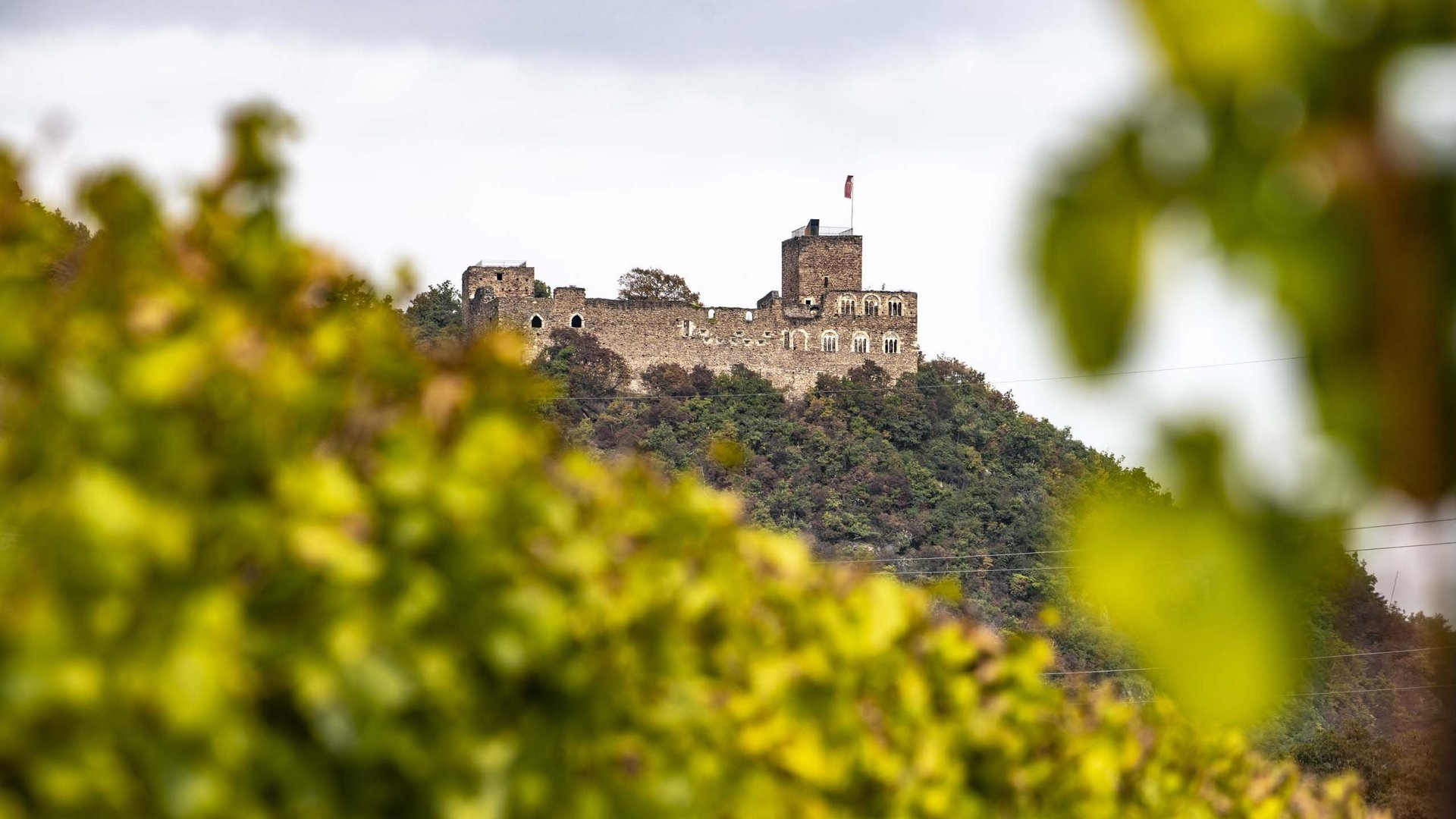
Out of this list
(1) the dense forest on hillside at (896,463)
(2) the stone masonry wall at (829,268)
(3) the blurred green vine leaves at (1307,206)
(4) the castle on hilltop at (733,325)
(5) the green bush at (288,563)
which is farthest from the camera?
(2) the stone masonry wall at (829,268)

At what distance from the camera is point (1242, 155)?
536 mm

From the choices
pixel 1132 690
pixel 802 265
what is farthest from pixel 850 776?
pixel 802 265

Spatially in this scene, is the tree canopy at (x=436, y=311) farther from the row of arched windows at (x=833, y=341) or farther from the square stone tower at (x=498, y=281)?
the row of arched windows at (x=833, y=341)

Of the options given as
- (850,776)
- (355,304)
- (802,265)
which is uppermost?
(802,265)

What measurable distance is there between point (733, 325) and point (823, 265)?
3.98 metres

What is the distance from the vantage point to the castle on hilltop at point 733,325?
133 ft

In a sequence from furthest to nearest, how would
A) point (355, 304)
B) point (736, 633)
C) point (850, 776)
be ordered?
point (355, 304) < point (850, 776) < point (736, 633)

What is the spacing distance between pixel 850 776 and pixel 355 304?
1069 cm

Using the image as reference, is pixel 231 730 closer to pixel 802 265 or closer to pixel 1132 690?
pixel 1132 690

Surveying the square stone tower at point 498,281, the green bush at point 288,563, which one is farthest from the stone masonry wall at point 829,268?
the green bush at point 288,563

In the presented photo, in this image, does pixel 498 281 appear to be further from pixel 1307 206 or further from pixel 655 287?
pixel 1307 206

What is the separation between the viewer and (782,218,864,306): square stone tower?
4375cm

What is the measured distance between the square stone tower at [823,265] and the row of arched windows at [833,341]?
6.19 feet

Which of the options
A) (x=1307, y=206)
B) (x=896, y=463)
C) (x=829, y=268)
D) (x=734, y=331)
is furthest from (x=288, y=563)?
(x=829, y=268)
